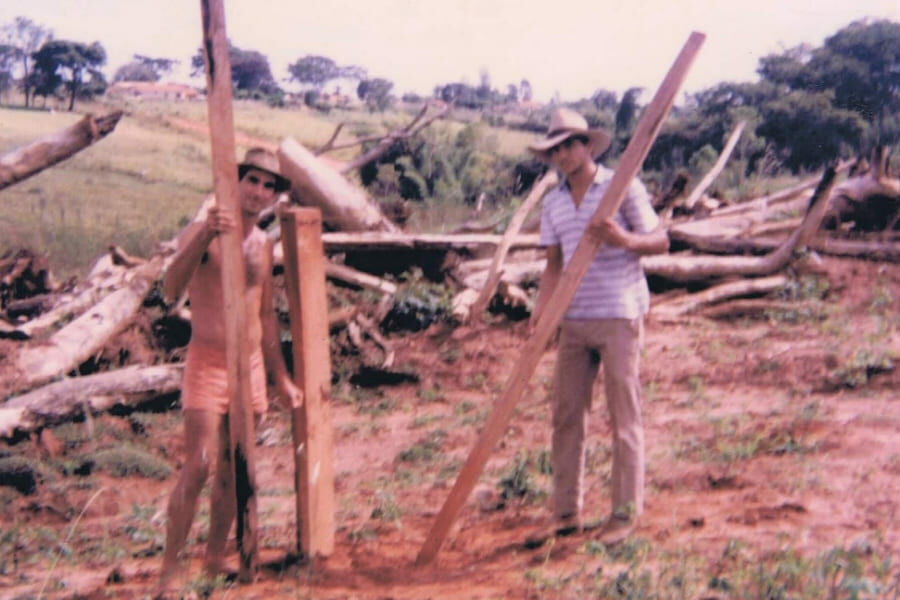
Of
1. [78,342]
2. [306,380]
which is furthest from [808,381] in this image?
[78,342]

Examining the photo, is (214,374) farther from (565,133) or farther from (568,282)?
(565,133)

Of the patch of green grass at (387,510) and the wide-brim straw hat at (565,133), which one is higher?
the wide-brim straw hat at (565,133)

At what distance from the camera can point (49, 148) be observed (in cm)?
425

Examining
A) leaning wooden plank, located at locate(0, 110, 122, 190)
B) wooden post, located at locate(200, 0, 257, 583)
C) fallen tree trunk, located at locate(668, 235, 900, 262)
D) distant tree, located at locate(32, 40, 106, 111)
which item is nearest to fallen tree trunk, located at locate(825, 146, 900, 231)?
fallen tree trunk, located at locate(668, 235, 900, 262)

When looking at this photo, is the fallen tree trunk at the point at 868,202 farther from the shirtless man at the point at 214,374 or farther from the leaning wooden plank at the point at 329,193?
the shirtless man at the point at 214,374

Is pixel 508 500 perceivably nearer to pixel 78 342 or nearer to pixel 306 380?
pixel 306 380

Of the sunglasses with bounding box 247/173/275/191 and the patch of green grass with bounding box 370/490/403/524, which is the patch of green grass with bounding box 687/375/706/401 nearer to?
the patch of green grass with bounding box 370/490/403/524

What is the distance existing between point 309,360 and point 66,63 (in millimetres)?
18350

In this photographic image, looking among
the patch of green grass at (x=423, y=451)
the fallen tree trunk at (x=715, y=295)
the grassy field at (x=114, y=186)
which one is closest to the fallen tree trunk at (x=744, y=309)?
the fallen tree trunk at (x=715, y=295)

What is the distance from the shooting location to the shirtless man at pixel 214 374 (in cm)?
352

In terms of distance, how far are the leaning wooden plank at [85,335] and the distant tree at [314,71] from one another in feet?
126

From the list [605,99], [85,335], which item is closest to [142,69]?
[605,99]

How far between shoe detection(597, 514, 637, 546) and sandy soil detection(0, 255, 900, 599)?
0.05 meters

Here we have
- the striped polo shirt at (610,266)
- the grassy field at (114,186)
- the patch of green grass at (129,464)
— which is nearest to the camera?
the striped polo shirt at (610,266)
